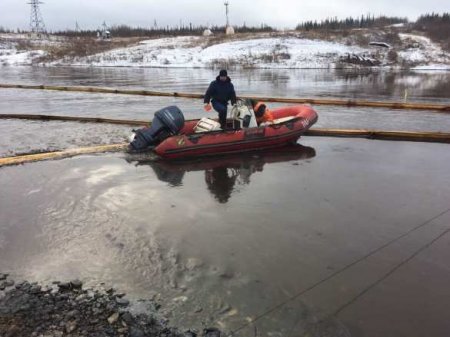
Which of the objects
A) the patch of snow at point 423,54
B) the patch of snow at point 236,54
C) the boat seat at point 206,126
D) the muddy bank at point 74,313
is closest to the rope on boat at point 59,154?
the boat seat at point 206,126

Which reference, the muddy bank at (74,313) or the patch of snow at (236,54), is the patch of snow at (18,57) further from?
the muddy bank at (74,313)

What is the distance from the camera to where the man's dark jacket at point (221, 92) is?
948 cm

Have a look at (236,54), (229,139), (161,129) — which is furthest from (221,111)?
(236,54)

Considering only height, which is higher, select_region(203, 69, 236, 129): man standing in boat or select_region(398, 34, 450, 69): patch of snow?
select_region(398, 34, 450, 69): patch of snow

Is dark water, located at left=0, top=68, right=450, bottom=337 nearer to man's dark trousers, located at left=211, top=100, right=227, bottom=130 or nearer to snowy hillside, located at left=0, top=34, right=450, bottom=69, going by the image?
man's dark trousers, located at left=211, top=100, right=227, bottom=130

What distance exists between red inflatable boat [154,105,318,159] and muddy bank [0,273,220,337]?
4.60m

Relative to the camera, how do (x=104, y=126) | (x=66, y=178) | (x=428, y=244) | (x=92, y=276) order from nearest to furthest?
(x=92, y=276), (x=428, y=244), (x=66, y=178), (x=104, y=126)

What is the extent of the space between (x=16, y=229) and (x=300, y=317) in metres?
3.77

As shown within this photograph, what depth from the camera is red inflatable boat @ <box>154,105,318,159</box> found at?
8.60 metres

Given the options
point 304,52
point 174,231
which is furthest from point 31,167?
point 304,52

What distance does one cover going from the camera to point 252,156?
8.94 metres

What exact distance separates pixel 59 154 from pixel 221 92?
3646mm

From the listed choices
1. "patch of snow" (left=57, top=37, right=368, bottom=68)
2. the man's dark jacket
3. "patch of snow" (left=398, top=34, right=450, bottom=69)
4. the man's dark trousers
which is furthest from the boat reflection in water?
"patch of snow" (left=398, top=34, right=450, bottom=69)

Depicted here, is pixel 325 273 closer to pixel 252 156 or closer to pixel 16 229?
pixel 16 229
